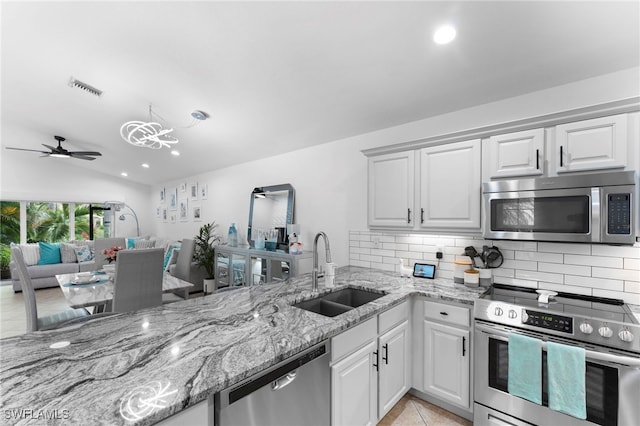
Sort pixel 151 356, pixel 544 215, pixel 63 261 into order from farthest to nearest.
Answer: pixel 63 261
pixel 544 215
pixel 151 356

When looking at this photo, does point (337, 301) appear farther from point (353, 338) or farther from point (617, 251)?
point (617, 251)

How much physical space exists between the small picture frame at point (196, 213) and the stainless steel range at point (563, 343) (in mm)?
5625

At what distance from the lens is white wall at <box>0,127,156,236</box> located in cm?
612

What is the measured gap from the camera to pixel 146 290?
8.26ft

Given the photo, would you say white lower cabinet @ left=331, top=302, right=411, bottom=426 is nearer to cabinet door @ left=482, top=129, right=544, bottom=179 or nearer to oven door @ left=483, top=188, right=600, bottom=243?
oven door @ left=483, top=188, right=600, bottom=243

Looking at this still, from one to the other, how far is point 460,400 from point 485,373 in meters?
0.35

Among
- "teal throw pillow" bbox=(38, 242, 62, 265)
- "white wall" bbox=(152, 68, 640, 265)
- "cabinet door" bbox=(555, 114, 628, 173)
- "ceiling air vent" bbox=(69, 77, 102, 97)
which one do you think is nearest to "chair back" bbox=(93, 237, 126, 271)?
"white wall" bbox=(152, 68, 640, 265)

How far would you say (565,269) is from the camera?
80.7 inches

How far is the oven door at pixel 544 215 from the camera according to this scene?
1688mm

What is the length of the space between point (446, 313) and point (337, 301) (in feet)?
2.70

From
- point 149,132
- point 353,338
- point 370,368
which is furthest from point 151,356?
point 149,132

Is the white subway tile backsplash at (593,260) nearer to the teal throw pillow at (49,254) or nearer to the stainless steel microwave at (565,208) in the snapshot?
the stainless steel microwave at (565,208)

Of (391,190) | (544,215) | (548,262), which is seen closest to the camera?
(544,215)

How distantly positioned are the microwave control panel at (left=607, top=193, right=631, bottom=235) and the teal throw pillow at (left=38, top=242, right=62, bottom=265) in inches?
343
